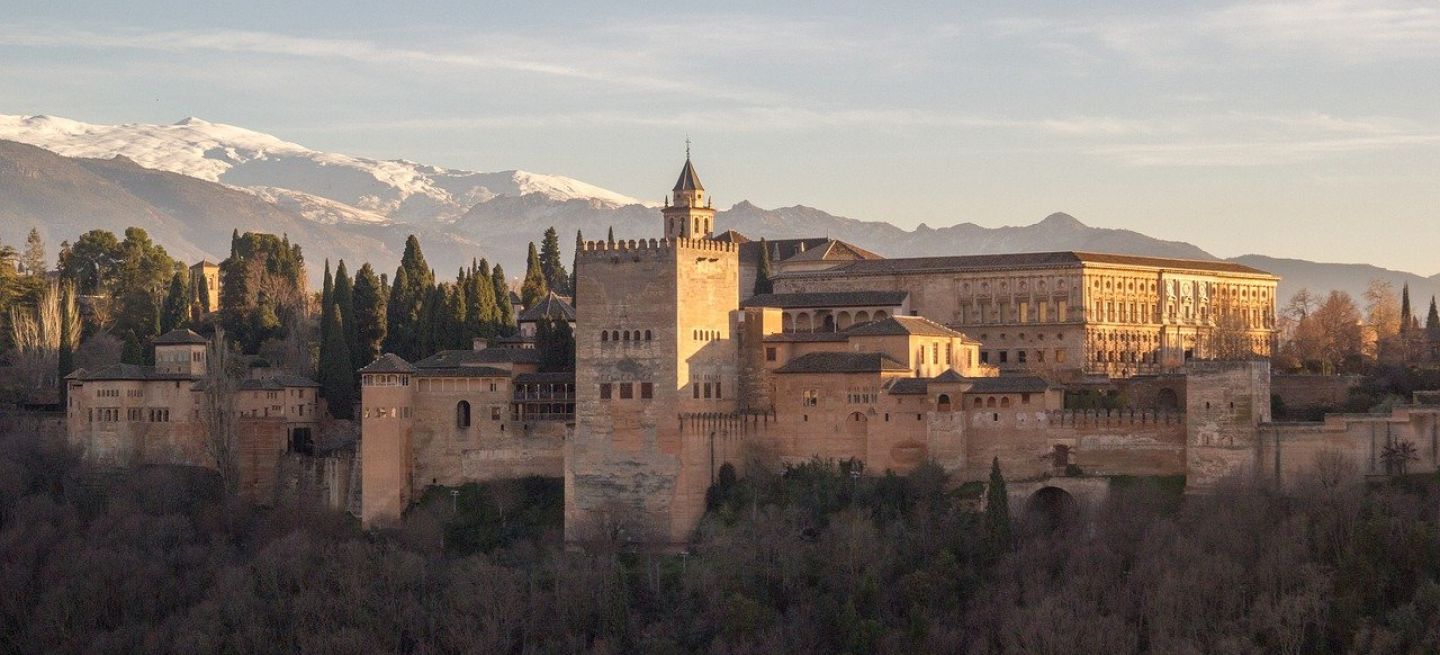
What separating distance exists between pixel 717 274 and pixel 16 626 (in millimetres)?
17101

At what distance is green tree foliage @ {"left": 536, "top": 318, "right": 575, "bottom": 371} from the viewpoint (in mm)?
53594

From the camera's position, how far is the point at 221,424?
53719mm

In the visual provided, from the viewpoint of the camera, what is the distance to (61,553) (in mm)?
48938

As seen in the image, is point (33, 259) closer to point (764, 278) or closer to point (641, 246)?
point (764, 278)

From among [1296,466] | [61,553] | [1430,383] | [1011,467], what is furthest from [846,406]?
[61,553]

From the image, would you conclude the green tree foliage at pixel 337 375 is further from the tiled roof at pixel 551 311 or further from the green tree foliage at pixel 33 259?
the green tree foliage at pixel 33 259

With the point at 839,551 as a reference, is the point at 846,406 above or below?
above

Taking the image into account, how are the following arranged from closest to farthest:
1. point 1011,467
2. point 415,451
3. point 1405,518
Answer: point 1405,518 < point 1011,467 < point 415,451

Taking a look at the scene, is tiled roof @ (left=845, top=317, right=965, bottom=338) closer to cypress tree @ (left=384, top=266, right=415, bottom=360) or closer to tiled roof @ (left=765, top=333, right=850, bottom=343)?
tiled roof @ (left=765, top=333, right=850, bottom=343)

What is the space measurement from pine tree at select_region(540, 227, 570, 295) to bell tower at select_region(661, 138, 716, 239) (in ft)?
73.8

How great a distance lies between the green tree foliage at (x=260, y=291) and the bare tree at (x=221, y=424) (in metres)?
11.8

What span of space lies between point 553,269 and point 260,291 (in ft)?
34.8

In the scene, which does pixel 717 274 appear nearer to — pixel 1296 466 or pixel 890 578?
pixel 890 578

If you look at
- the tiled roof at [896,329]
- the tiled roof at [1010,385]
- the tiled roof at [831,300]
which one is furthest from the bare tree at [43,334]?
the tiled roof at [1010,385]
